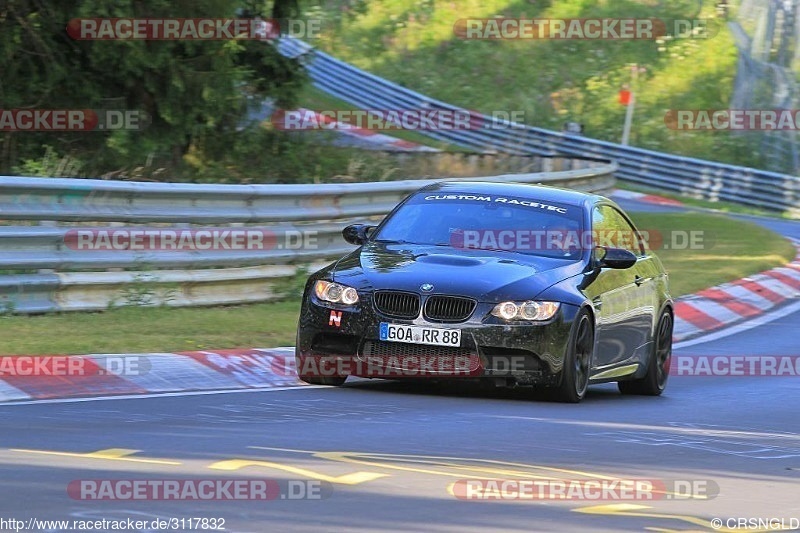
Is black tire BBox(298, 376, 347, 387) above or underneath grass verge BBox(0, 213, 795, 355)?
underneath

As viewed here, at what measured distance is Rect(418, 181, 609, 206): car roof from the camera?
1145 centimetres

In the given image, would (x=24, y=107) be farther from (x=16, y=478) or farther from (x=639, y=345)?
(x=16, y=478)

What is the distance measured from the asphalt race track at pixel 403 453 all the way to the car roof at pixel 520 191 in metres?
1.39

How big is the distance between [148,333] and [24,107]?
25.9ft

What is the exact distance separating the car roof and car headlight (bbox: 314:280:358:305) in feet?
5.10

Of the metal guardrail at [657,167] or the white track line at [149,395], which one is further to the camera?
the metal guardrail at [657,167]

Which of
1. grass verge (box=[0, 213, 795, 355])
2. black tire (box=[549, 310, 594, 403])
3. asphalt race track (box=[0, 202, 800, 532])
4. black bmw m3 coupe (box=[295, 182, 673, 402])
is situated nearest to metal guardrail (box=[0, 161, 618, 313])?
grass verge (box=[0, 213, 795, 355])

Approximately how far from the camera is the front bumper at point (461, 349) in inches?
392

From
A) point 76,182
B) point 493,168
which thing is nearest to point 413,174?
point 493,168

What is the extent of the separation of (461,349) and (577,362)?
2.98 ft

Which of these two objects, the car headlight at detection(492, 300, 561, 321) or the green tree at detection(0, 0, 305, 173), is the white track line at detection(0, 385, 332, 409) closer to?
the car headlight at detection(492, 300, 561, 321)

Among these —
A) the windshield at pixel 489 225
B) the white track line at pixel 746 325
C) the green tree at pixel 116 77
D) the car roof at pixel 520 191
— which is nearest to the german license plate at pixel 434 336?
the windshield at pixel 489 225

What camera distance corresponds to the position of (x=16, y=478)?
6.54 m

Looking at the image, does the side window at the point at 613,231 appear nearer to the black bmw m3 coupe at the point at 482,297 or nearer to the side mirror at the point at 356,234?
the black bmw m3 coupe at the point at 482,297
